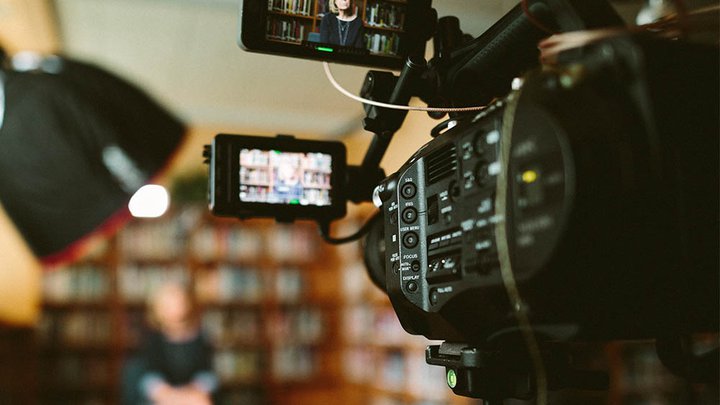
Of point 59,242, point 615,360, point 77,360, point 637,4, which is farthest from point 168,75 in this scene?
point 637,4

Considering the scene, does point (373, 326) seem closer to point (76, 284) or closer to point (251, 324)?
point (251, 324)

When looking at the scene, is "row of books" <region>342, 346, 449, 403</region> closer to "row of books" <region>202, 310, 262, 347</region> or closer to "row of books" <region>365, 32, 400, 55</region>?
"row of books" <region>202, 310, 262, 347</region>

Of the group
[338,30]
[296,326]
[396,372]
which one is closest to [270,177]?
[338,30]

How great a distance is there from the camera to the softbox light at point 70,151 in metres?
2.29

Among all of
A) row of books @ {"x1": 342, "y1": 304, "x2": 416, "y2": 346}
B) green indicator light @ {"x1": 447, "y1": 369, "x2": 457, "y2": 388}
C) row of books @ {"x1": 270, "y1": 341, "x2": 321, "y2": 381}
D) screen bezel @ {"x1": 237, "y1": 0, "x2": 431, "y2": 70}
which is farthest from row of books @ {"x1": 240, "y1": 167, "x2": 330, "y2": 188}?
row of books @ {"x1": 270, "y1": 341, "x2": 321, "y2": 381}

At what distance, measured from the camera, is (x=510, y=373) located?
65cm

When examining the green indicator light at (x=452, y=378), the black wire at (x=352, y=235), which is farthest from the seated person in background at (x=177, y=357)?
the green indicator light at (x=452, y=378)

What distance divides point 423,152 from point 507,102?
0.16m

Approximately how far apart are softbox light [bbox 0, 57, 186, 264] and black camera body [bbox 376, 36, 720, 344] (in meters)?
2.09

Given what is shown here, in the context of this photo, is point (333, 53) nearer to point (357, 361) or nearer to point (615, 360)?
point (615, 360)

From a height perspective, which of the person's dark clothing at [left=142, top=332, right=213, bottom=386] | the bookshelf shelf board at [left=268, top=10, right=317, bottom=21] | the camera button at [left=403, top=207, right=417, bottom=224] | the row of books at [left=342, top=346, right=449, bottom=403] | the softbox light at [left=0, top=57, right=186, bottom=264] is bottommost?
the row of books at [left=342, top=346, right=449, bottom=403]

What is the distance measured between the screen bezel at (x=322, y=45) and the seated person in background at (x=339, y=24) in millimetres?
10

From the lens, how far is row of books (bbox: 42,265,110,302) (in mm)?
4180

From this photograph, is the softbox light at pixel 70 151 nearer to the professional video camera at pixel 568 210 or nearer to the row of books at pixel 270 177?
the row of books at pixel 270 177
